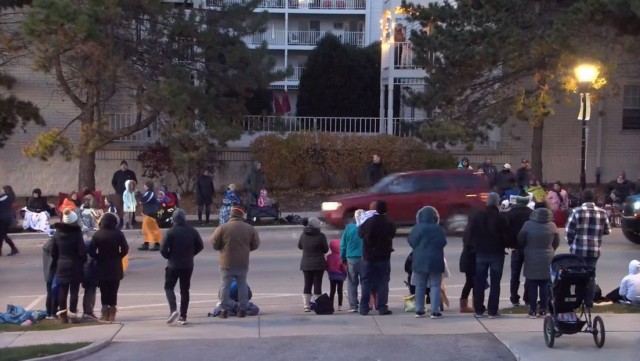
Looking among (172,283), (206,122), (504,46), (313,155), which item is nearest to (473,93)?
(504,46)

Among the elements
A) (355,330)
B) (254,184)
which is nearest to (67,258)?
(355,330)

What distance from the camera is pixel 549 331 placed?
10.4m

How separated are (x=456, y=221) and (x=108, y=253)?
12.2 metres

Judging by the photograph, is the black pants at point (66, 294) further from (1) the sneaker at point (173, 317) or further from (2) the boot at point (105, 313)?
(1) the sneaker at point (173, 317)

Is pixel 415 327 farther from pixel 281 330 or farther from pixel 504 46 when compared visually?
pixel 504 46

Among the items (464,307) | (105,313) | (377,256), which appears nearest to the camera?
(377,256)

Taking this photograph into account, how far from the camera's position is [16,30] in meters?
26.0

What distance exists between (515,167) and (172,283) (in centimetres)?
2245

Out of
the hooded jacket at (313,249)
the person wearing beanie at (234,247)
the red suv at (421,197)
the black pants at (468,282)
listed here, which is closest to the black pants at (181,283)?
the person wearing beanie at (234,247)

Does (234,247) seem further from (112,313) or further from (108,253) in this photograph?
(112,313)

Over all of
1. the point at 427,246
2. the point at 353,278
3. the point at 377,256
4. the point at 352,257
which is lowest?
the point at 353,278

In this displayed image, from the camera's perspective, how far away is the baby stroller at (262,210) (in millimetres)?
26250

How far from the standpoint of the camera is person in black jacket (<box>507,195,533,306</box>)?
1268cm

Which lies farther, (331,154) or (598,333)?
(331,154)
